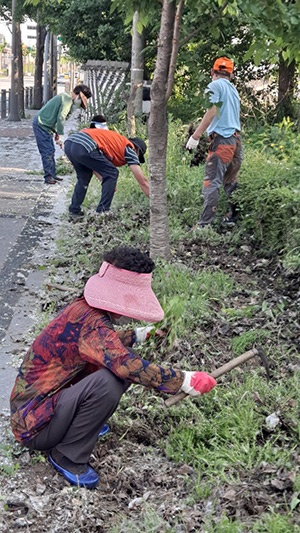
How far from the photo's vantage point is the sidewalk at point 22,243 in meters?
5.01

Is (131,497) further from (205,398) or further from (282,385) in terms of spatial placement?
(282,385)

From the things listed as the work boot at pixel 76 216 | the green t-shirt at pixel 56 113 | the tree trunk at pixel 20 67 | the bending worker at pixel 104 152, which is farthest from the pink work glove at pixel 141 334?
the tree trunk at pixel 20 67

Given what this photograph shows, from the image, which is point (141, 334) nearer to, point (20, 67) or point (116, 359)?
point (116, 359)

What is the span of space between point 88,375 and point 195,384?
506 millimetres

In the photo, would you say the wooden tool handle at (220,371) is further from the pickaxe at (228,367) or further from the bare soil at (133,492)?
the bare soil at (133,492)

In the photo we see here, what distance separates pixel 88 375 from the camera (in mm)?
3418

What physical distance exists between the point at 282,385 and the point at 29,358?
4.47 feet

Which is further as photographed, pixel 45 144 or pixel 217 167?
pixel 45 144

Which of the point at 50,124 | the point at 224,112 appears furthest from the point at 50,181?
the point at 224,112

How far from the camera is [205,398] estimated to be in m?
3.86

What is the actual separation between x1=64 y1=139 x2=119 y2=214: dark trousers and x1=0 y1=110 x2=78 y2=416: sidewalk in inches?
23.6

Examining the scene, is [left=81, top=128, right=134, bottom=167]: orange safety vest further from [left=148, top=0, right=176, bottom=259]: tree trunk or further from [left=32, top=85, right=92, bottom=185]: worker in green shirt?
[left=32, top=85, right=92, bottom=185]: worker in green shirt

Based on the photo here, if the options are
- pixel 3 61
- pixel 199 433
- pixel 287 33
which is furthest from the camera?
pixel 3 61

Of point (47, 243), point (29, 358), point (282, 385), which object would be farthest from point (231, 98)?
point (29, 358)
